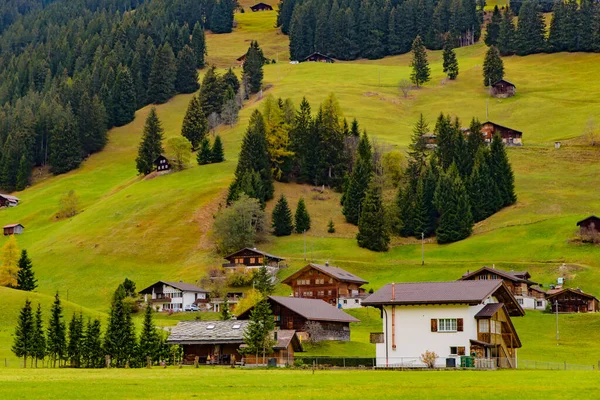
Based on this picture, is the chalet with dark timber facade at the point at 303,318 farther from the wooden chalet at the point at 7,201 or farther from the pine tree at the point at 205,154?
the wooden chalet at the point at 7,201

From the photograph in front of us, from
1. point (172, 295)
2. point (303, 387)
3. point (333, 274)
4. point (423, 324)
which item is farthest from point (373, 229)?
point (303, 387)

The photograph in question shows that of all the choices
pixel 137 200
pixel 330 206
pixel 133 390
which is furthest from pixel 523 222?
pixel 133 390

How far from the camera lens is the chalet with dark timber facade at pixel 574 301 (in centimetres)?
10694

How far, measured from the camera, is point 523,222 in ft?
458

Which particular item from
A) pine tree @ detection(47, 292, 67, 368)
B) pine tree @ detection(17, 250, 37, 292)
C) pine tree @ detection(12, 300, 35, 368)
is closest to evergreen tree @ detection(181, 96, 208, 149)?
pine tree @ detection(17, 250, 37, 292)

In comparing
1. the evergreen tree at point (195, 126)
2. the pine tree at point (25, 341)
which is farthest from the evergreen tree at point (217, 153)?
the pine tree at point (25, 341)

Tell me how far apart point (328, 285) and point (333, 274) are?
2151mm

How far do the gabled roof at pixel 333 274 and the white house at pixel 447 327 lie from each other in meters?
45.1

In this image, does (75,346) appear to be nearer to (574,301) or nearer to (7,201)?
(574,301)

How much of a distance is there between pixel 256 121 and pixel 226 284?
44.1 metres

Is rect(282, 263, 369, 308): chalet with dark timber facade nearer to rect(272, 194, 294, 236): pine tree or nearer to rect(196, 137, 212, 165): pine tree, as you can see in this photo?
rect(272, 194, 294, 236): pine tree

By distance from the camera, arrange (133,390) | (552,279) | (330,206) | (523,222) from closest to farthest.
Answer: (133,390), (552,279), (523,222), (330,206)

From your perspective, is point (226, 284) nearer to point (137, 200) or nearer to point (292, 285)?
point (292, 285)

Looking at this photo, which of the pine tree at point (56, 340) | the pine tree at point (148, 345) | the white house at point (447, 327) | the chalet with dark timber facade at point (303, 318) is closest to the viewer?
the white house at point (447, 327)
